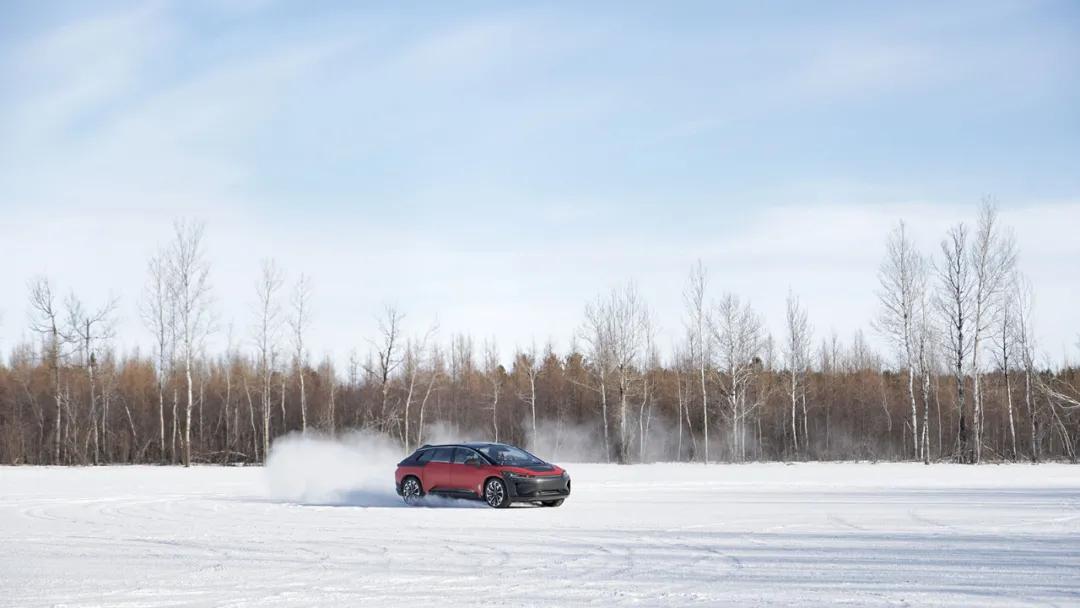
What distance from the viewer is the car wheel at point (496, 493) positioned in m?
22.5

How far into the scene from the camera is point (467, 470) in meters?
23.2

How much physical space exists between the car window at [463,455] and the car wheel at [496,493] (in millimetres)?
930

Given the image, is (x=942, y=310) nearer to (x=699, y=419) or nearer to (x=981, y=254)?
(x=981, y=254)

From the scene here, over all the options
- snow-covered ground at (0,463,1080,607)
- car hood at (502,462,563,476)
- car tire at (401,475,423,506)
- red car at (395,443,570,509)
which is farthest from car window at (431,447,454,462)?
car hood at (502,462,563,476)

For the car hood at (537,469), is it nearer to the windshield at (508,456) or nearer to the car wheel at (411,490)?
the windshield at (508,456)

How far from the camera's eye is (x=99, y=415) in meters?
71.8

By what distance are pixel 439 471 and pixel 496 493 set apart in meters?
1.84

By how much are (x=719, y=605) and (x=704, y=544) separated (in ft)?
17.7

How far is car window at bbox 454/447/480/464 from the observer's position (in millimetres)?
23453

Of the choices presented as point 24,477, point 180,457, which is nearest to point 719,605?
point 24,477

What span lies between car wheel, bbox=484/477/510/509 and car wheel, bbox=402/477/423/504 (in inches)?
81.0

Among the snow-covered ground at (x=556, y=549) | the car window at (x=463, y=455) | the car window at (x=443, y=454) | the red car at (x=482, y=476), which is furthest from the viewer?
the car window at (x=443, y=454)

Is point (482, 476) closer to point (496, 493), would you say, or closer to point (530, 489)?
point (496, 493)

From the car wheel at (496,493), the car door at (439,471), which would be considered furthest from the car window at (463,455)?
the car wheel at (496,493)
